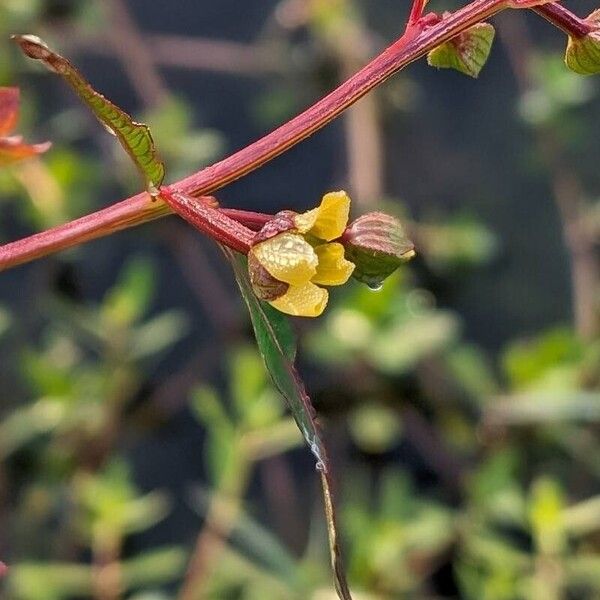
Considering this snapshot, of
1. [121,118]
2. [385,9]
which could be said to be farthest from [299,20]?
[121,118]

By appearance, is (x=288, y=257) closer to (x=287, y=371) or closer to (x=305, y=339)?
(x=287, y=371)

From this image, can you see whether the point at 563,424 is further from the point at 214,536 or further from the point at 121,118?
the point at 121,118

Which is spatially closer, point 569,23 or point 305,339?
point 569,23

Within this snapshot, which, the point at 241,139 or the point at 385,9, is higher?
the point at 385,9

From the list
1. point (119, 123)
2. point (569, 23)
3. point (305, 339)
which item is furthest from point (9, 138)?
point (305, 339)

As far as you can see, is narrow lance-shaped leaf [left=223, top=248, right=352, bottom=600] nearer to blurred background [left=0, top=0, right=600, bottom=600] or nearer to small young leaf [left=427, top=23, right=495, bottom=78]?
small young leaf [left=427, top=23, right=495, bottom=78]

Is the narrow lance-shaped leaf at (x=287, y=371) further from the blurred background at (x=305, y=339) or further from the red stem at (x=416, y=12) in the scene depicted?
the blurred background at (x=305, y=339)
